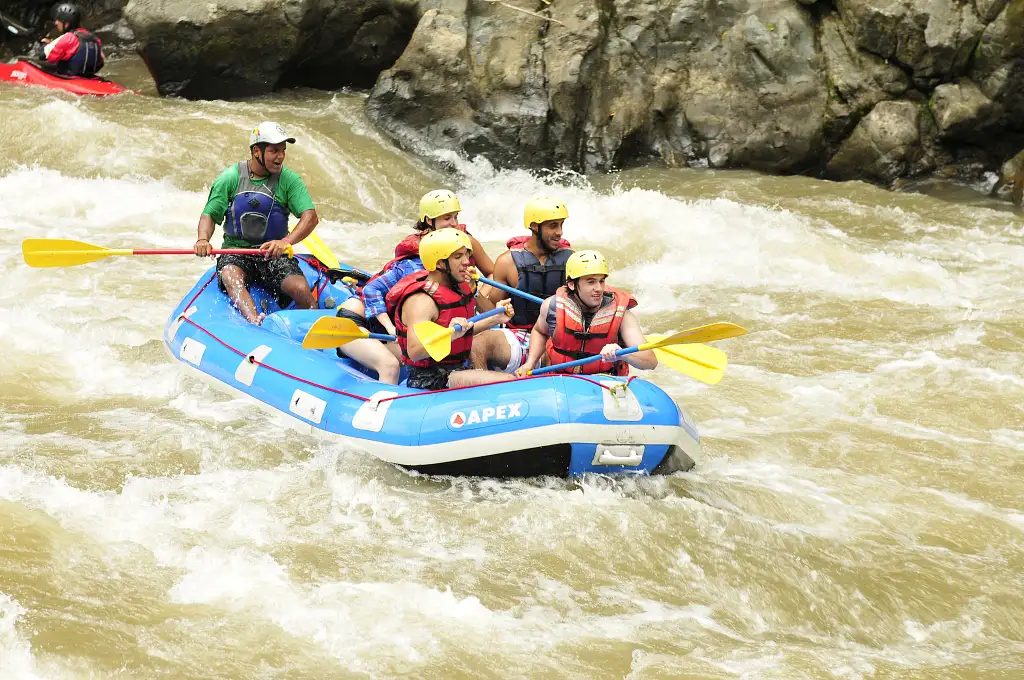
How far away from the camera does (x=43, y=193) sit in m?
9.38

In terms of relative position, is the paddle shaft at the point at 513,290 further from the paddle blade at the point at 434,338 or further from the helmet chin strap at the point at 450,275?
the paddle blade at the point at 434,338

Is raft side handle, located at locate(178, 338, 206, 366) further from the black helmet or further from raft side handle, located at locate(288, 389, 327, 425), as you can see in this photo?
the black helmet

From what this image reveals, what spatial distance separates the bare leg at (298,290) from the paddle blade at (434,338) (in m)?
1.63

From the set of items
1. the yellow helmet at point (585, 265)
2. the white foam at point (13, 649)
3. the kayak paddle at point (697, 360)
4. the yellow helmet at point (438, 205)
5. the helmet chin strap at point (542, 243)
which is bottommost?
the white foam at point (13, 649)

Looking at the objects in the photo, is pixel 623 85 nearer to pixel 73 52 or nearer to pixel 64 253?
pixel 73 52

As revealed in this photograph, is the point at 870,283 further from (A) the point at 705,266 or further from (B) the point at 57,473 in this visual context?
(B) the point at 57,473

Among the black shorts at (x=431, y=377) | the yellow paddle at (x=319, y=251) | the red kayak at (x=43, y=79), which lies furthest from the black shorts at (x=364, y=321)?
the red kayak at (x=43, y=79)

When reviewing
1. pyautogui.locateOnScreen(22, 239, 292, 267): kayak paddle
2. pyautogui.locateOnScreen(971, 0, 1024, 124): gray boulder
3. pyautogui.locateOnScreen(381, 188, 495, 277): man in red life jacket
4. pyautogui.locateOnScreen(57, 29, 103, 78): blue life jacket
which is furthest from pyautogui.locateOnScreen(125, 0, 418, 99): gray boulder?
pyautogui.locateOnScreen(381, 188, 495, 277): man in red life jacket

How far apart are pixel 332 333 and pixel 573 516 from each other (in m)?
1.40

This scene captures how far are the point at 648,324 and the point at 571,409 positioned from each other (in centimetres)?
292

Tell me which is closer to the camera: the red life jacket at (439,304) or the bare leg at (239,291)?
the red life jacket at (439,304)

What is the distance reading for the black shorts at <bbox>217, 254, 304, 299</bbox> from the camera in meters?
6.21

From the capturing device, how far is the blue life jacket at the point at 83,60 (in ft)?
38.1

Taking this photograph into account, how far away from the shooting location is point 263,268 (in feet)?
20.5
